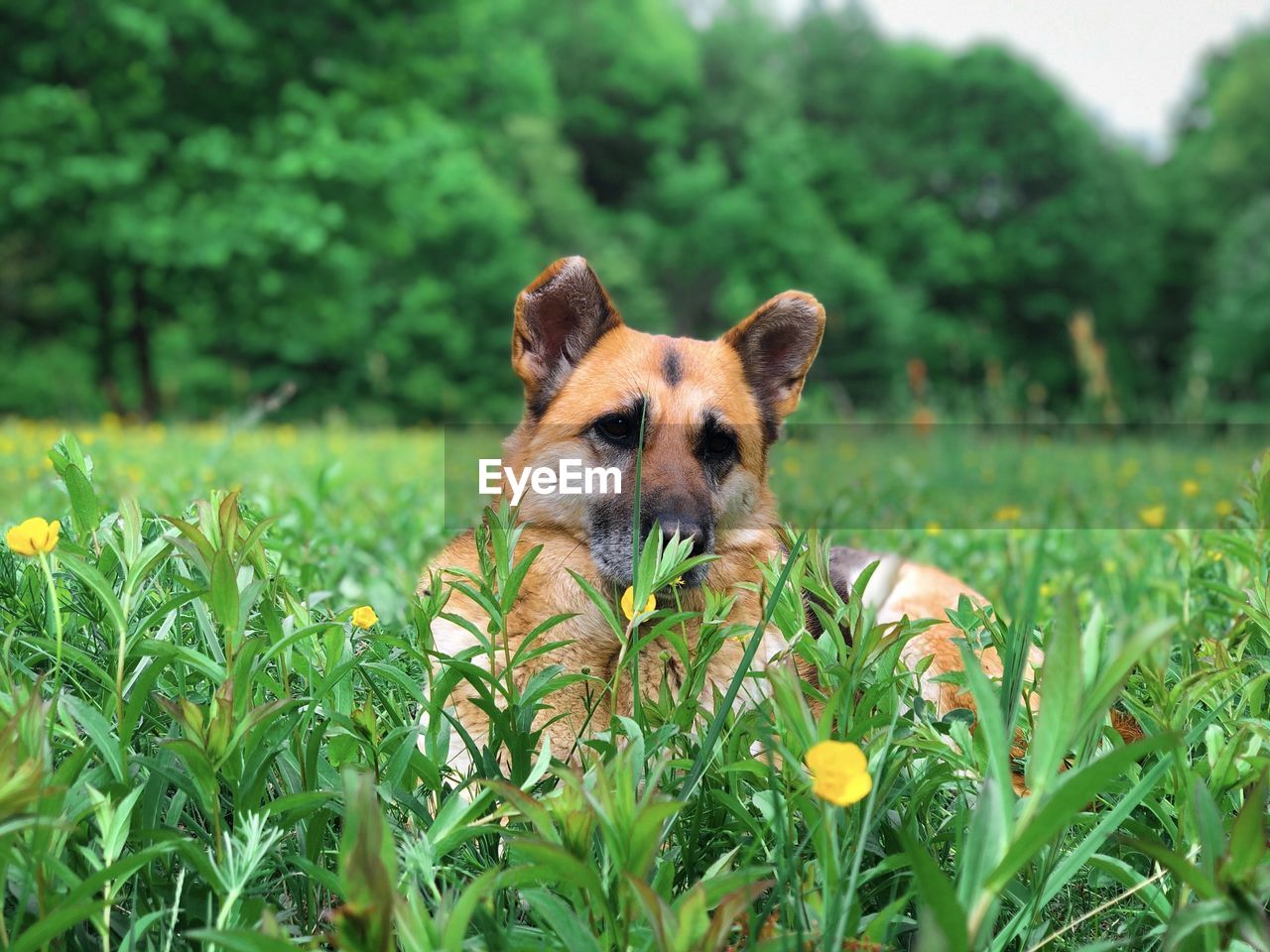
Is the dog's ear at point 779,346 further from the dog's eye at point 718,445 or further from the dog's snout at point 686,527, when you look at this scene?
the dog's snout at point 686,527

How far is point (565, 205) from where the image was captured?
2686cm

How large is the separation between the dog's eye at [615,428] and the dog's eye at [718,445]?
220 mm

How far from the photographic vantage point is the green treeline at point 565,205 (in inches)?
595

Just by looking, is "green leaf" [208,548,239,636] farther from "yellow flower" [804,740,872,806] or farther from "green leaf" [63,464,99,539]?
"yellow flower" [804,740,872,806]

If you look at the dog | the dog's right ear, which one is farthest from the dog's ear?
the dog's right ear

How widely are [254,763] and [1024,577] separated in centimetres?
99

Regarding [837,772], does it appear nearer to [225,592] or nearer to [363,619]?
[225,592]

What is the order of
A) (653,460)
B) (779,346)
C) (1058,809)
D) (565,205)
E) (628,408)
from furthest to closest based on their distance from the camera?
(565,205) → (779,346) → (628,408) → (653,460) → (1058,809)

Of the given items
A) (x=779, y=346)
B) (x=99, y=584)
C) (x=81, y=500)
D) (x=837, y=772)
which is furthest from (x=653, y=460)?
(x=837, y=772)

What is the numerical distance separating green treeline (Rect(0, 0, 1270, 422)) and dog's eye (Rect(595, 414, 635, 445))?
6.02 meters

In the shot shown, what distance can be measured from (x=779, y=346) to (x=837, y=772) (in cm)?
226

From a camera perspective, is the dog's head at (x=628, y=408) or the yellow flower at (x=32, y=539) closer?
the yellow flower at (x=32, y=539)

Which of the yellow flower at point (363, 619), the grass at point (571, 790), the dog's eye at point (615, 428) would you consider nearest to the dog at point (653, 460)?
the dog's eye at point (615, 428)

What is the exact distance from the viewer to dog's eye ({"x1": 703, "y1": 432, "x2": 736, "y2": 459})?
9.23ft
